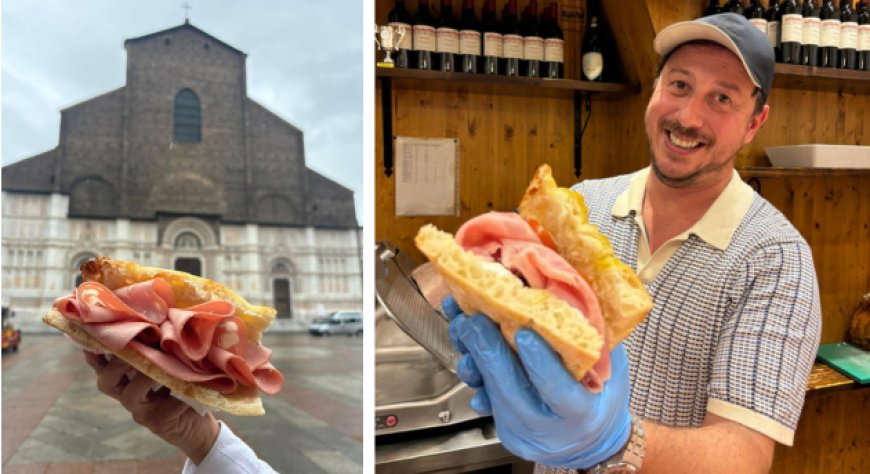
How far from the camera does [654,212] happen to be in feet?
4.63

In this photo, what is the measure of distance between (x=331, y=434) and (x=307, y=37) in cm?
151

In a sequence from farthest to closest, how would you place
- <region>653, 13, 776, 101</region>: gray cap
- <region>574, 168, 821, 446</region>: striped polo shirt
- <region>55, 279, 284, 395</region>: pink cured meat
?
<region>653, 13, 776, 101</region>: gray cap → <region>574, 168, 821, 446</region>: striped polo shirt → <region>55, 279, 284, 395</region>: pink cured meat

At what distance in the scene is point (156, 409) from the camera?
107cm

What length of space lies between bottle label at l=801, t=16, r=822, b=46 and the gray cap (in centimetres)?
165

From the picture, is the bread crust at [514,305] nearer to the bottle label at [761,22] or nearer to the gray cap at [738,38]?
the gray cap at [738,38]

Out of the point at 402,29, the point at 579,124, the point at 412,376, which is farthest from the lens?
the point at 579,124

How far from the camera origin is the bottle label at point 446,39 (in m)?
2.53

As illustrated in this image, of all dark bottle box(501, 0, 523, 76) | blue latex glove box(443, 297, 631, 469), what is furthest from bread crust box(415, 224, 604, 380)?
dark bottle box(501, 0, 523, 76)

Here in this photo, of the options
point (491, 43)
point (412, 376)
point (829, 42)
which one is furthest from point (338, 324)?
point (829, 42)

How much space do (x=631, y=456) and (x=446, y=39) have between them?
201 cm

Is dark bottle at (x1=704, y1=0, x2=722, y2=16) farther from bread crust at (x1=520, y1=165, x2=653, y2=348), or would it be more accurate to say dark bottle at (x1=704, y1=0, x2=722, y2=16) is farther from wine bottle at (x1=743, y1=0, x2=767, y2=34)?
bread crust at (x1=520, y1=165, x2=653, y2=348)

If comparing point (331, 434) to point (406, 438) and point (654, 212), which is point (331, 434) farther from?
point (654, 212)

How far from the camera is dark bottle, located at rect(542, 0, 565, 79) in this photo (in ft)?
8.75

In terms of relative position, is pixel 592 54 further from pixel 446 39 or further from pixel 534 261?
pixel 534 261
